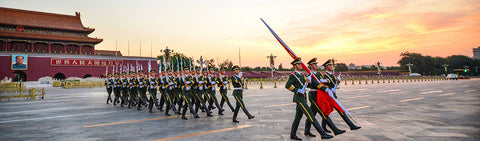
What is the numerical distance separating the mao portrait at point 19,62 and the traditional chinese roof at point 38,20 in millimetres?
9141

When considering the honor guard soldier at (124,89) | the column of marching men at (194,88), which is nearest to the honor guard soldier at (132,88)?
the column of marching men at (194,88)

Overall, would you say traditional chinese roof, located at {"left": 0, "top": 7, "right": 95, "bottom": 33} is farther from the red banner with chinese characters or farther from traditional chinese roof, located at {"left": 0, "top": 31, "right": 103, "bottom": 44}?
the red banner with chinese characters

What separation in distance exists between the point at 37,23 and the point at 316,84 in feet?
185

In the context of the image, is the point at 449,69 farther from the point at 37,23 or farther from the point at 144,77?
the point at 37,23

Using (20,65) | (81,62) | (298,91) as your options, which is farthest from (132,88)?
(20,65)

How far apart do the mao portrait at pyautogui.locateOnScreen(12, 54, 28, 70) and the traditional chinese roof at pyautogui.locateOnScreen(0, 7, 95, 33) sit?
914cm

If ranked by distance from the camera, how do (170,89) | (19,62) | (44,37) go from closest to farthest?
(170,89) → (19,62) → (44,37)

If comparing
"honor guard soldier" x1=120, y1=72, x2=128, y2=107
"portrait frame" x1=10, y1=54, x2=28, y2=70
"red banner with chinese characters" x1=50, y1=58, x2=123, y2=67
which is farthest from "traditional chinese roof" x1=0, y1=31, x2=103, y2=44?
"honor guard soldier" x1=120, y1=72, x2=128, y2=107

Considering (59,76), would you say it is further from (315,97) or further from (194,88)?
(315,97)

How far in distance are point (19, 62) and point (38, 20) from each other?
1271cm

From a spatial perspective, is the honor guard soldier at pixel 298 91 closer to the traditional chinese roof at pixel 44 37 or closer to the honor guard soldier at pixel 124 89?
the honor guard soldier at pixel 124 89

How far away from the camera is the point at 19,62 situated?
35250mm

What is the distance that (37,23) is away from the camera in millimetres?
42781

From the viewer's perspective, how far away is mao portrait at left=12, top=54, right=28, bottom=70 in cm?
3491
